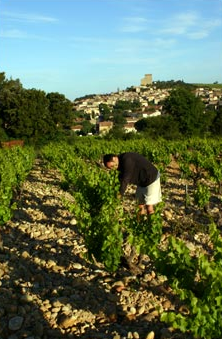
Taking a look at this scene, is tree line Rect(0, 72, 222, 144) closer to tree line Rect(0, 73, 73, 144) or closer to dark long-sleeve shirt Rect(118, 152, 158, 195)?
tree line Rect(0, 73, 73, 144)

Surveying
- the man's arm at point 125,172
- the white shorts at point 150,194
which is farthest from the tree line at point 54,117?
the man's arm at point 125,172

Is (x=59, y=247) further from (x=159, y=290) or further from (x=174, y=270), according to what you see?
(x=174, y=270)

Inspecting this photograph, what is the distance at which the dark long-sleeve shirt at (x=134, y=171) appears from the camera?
5.85 m

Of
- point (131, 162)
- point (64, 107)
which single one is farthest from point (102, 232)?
point (64, 107)

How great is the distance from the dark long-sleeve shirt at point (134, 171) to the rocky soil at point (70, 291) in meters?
1.23

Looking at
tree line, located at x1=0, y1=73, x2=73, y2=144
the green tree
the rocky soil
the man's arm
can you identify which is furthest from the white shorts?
the green tree

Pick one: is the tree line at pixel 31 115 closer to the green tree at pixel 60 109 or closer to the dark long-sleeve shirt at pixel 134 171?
the green tree at pixel 60 109

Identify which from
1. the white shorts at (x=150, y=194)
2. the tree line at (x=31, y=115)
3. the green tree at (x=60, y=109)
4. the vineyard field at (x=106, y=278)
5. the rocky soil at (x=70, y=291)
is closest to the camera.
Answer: the vineyard field at (x=106, y=278)

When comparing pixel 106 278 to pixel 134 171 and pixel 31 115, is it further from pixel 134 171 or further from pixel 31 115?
pixel 31 115

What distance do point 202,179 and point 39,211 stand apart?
346 inches

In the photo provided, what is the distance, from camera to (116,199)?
19.2 ft

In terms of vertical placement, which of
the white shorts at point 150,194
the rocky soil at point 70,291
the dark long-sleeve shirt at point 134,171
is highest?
the dark long-sleeve shirt at point 134,171

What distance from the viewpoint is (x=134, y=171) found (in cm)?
604

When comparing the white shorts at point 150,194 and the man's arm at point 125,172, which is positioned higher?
the man's arm at point 125,172
